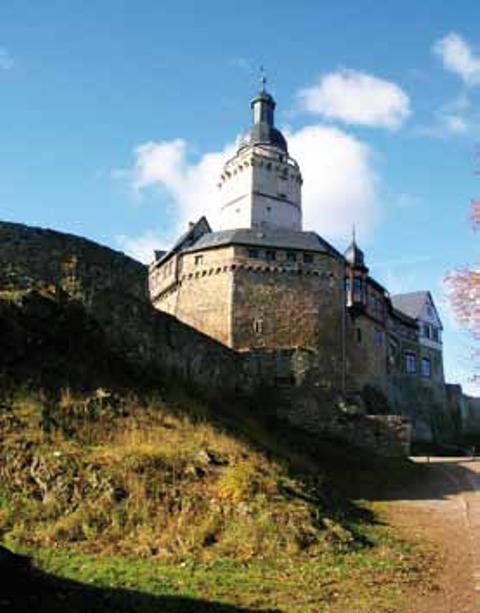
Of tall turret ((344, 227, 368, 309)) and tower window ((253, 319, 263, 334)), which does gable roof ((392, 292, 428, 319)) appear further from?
tower window ((253, 319, 263, 334))

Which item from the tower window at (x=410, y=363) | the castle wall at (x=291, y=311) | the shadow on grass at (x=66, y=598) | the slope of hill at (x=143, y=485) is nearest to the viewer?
the shadow on grass at (x=66, y=598)

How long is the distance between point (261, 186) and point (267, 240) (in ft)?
44.2

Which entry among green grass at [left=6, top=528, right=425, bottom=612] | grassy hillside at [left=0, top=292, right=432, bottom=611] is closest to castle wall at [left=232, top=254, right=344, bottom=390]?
grassy hillside at [left=0, top=292, right=432, bottom=611]

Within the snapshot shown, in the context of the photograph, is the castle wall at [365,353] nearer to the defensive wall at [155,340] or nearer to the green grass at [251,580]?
the defensive wall at [155,340]

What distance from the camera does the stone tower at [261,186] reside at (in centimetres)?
5325

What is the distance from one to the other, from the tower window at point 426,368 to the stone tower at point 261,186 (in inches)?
521

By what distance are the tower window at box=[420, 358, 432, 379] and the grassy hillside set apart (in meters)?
33.4

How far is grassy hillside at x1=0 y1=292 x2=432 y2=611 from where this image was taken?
12000mm

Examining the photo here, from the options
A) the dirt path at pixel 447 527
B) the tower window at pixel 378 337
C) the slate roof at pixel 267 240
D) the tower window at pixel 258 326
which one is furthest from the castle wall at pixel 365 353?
the dirt path at pixel 447 527

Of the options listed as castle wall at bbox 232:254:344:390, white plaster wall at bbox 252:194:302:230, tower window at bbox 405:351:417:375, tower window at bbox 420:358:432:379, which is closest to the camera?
castle wall at bbox 232:254:344:390

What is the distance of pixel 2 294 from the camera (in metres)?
20.2

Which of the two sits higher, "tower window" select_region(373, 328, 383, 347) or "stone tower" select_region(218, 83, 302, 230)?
"stone tower" select_region(218, 83, 302, 230)

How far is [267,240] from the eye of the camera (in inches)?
1618

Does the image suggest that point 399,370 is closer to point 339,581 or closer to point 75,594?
point 339,581
